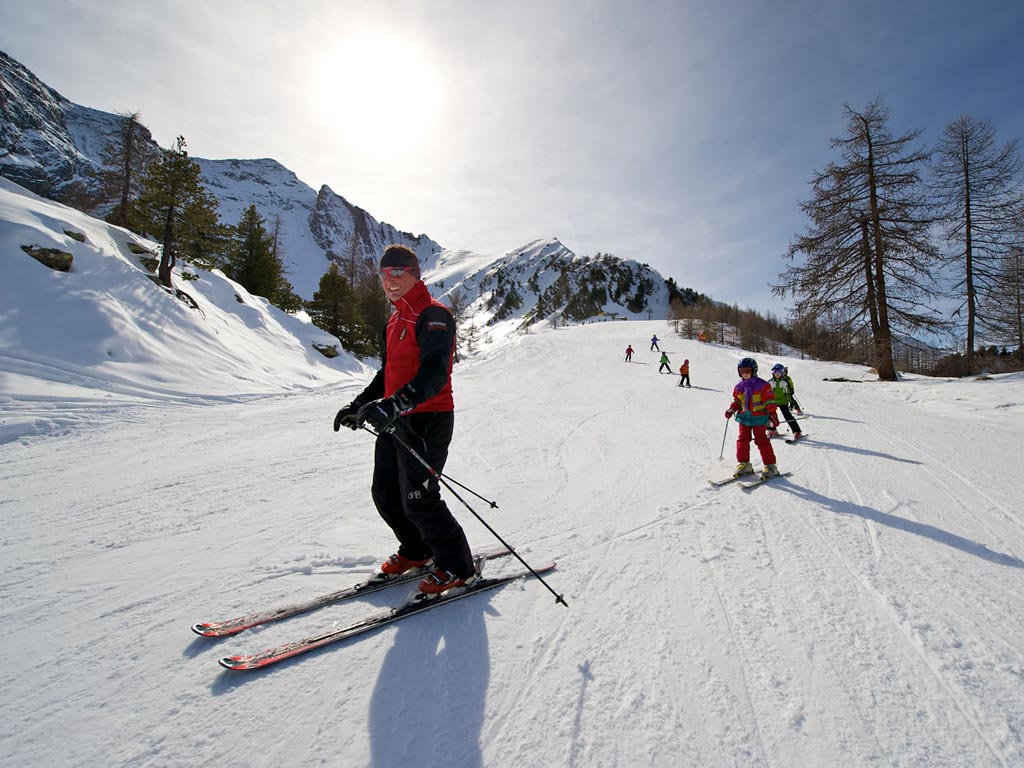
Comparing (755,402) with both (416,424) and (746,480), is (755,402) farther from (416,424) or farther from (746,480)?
(416,424)

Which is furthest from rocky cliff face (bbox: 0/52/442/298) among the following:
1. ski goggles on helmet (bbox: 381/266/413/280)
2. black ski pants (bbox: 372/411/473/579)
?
black ski pants (bbox: 372/411/473/579)

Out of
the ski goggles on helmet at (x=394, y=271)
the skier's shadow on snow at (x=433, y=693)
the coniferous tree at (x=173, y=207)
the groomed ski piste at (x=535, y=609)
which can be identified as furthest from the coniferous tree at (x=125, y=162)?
the skier's shadow on snow at (x=433, y=693)

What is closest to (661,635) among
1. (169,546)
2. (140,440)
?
(169,546)

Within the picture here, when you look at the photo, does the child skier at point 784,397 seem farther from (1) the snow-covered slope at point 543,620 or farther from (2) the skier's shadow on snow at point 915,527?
(2) the skier's shadow on snow at point 915,527

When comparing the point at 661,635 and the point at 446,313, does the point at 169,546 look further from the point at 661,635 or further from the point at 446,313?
the point at 661,635

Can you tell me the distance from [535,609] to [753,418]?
14.2 ft

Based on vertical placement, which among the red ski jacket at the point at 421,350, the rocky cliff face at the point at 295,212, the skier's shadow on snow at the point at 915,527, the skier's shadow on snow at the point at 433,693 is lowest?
the skier's shadow on snow at the point at 433,693

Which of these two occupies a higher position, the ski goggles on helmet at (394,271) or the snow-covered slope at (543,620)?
the ski goggles on helmet at (394,271)

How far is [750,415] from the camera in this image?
5.37m

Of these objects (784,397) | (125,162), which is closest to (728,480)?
(784,397)

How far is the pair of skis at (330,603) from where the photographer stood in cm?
212

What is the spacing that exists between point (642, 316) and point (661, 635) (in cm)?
12320

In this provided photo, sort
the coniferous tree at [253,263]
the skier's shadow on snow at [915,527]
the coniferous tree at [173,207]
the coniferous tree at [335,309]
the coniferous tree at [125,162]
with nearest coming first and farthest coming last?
the skier's shadow on snow at [915,527], the coniferous tree at [173,207], the coniferous tree at [125,162], the coniferous tree at [253,263], the coniferous tree at [335,309]

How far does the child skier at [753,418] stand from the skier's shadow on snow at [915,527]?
1.95ft
